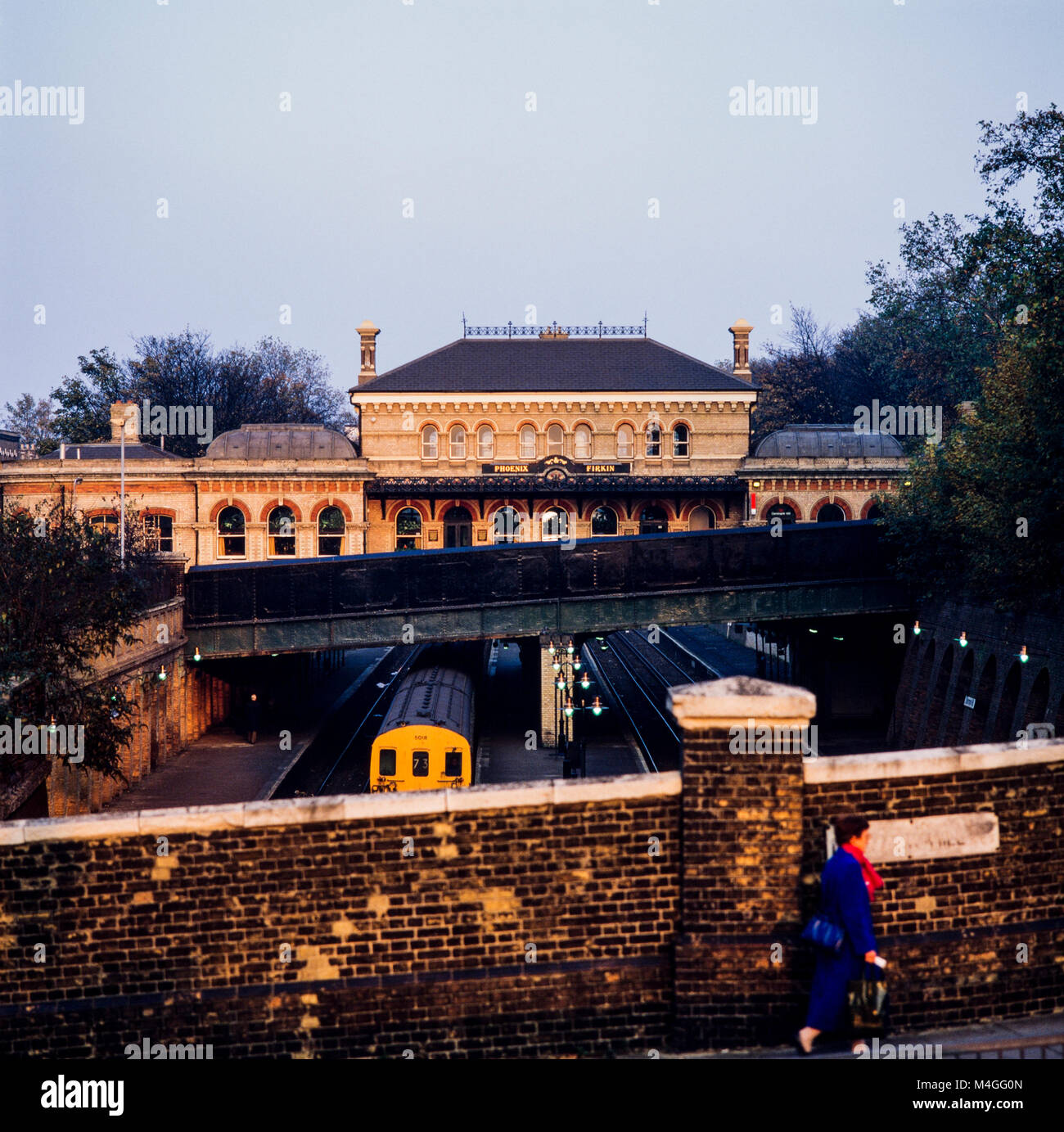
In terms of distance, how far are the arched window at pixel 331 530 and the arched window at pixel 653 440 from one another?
49.3 feet

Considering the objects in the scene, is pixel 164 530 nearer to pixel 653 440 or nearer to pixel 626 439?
pixel 626 439

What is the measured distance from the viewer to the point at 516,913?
1050 cm

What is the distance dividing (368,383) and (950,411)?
96.8 feet

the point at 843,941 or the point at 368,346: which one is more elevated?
the point at 368,346

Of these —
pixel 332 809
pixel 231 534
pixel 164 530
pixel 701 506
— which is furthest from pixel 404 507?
pixel 332 809

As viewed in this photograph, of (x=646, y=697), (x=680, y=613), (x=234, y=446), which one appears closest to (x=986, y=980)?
(x=680, y=613)

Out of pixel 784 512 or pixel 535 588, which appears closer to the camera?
pixel 535 588

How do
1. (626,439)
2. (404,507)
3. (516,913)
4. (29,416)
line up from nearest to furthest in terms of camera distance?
1. (516,913)
2. (404,507)
3. (626,439)
4. (29,416)

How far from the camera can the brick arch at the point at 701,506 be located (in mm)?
55188

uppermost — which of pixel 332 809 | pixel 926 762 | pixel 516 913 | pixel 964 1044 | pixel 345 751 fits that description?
pixel 926 762

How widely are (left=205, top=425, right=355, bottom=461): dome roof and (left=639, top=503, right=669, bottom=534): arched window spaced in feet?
45.3

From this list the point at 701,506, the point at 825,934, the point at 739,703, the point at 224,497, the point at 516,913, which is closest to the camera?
the point at 825,934

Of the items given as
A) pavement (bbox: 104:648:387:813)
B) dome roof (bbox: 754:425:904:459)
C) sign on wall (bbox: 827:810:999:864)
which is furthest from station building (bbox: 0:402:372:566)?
sign on wall (bbox: 827:810:999:864)

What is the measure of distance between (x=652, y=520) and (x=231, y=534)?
765 inches
